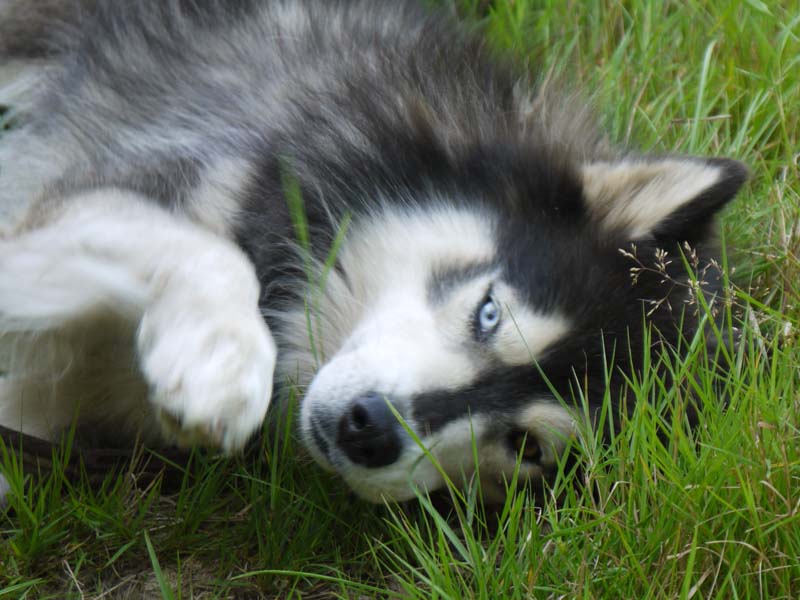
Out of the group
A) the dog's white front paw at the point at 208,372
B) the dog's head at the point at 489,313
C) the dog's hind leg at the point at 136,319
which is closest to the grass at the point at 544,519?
the dog's head at the point at 489,313

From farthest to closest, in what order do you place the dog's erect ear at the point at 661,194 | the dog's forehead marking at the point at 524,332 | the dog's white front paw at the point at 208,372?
the dog's erect ear at the point at 661,194 → the dog's forehead marking at the point at 524,332 → the dog's white front paw at the point at 208,372

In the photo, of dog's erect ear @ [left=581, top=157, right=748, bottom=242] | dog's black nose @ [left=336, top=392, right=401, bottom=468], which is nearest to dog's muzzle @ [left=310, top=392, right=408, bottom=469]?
dog's black nose @ [left=336, top=392, right=401, bottom=468]

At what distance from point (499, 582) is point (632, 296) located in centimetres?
80

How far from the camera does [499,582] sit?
2131mm

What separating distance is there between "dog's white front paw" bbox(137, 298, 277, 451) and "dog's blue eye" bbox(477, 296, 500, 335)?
54 centimetres

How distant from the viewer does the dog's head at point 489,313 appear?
2.32 meters

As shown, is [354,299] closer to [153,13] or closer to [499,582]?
[499,582]

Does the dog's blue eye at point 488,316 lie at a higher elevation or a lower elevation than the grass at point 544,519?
higher

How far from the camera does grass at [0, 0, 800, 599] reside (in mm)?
2090

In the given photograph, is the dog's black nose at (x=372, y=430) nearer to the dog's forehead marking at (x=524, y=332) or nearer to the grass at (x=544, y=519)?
the grass at (x=544, y=519)

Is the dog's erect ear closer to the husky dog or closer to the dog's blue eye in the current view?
the husky dog

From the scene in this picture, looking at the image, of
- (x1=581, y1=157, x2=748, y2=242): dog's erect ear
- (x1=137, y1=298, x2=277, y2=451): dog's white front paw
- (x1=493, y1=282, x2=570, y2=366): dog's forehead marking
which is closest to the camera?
(x1=137, y1=298, x2=277, y2=451): dog's white front paw

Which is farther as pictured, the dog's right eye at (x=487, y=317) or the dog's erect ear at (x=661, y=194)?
the dog's erect ear at (x=661, y=194)

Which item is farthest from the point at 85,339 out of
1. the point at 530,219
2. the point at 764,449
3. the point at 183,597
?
the point at 764,449
